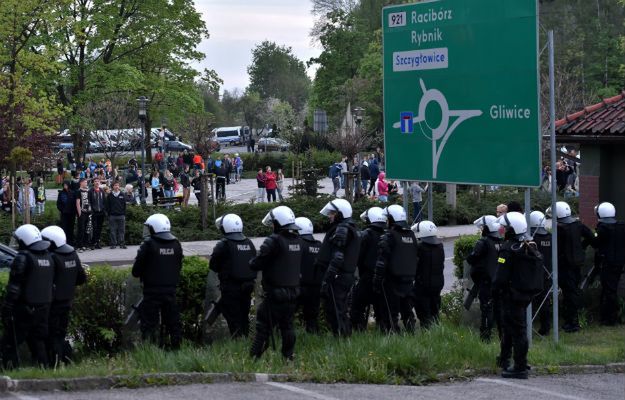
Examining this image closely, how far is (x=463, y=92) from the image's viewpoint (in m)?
14.5

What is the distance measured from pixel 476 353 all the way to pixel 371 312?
3528 mm

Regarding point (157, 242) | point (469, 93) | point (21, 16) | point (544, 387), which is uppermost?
point (21, 16)

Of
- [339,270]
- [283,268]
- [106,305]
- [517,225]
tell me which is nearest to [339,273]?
[339,270]

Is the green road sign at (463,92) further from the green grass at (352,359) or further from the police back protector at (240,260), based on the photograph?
the police back protector at (240,260)

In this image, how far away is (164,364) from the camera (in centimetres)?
1084

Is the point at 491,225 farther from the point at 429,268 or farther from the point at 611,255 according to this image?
the point at 611,255

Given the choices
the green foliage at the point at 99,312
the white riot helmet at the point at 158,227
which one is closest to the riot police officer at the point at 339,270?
the white riot helmet at the point at 158,227

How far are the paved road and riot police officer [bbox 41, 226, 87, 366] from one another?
194 cm

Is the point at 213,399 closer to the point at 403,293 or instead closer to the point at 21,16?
the point at 403,293

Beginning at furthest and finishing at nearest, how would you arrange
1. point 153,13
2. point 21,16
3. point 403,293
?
point 153,13
point 21,16
point 403,293

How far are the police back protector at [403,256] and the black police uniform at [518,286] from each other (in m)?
2.06

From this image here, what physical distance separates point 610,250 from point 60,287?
803 cm

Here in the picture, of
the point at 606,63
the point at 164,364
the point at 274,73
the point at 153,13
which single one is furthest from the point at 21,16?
the point at 274,73

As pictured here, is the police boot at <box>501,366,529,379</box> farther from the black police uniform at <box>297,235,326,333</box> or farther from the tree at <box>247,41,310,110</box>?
the tree at <box>247,41,310,110</box>
